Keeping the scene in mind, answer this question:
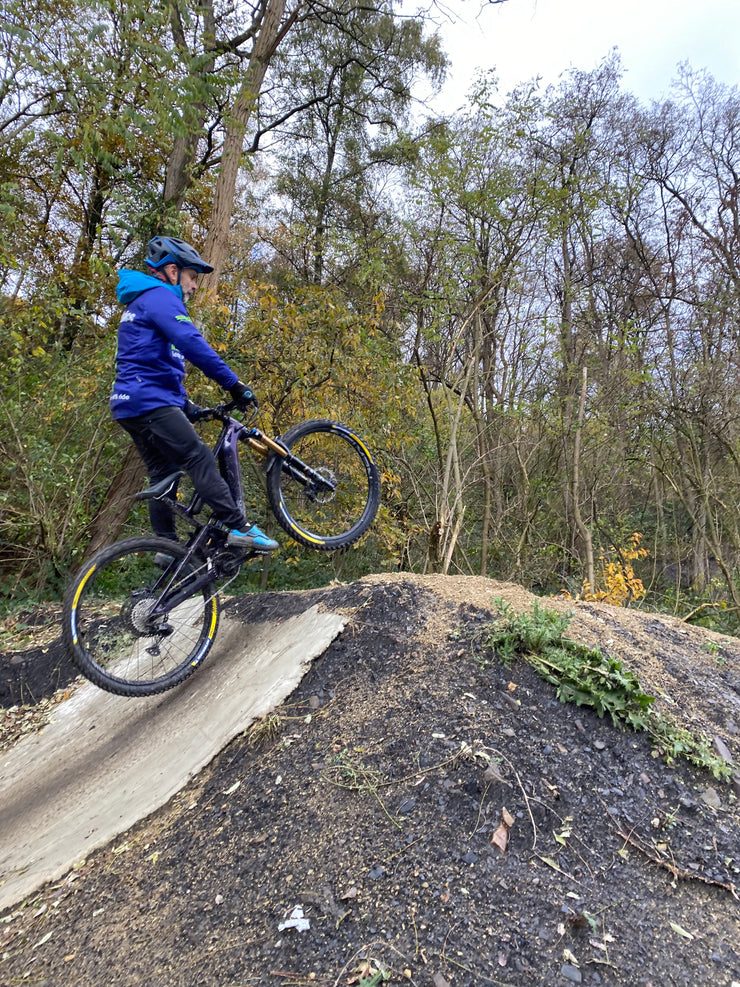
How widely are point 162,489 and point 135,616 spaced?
0.83m

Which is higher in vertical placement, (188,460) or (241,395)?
(241,395)

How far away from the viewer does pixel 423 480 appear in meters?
10.1

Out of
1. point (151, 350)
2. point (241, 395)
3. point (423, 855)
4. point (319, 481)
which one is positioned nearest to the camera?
point (423, 855)

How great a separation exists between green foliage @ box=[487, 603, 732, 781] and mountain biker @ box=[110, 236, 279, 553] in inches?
77.0

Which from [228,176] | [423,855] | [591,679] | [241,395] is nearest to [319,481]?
[241,395]

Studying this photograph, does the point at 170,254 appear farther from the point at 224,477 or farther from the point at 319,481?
the point at 319,481

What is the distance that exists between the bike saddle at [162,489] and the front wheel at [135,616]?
281mm

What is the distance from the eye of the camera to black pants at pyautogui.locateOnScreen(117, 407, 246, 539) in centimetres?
341

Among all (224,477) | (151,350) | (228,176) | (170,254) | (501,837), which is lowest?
(501,837)

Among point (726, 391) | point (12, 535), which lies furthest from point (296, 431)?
point (726, 391)

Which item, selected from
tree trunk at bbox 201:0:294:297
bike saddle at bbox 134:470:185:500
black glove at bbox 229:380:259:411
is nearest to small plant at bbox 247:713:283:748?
bike saddle at bbox 134:470:185:500

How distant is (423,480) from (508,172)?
4894 millimetres

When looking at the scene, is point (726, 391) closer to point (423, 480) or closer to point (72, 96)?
point (423, 480)

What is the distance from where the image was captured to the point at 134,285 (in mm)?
3402
